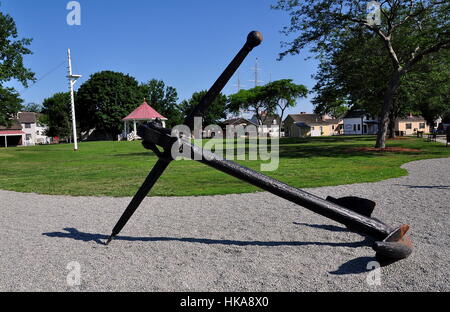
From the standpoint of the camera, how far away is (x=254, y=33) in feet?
9.86

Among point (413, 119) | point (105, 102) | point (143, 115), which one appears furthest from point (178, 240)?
point (413, 119)

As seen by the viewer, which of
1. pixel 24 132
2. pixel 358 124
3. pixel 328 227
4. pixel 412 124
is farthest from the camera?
pixel 358 124

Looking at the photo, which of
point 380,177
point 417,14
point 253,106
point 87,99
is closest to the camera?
point 380,177

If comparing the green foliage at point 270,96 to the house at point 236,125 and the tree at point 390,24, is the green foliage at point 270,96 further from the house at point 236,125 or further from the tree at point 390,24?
the tree at point 390,24

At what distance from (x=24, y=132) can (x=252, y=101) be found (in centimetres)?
4854

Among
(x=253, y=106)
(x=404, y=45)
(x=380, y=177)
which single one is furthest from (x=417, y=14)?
(x=253, y=106)

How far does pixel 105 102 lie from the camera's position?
189 ft

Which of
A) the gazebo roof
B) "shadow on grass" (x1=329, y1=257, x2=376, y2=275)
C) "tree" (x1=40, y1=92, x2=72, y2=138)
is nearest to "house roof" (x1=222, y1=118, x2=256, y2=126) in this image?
the gazebo roof

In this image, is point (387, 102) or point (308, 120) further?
point (308, 120)

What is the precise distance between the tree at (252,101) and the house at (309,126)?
55.9 feet

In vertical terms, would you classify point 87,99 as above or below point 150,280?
above

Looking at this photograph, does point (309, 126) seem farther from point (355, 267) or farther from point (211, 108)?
point (355, 267)

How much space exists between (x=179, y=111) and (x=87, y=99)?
2654 centimetres
